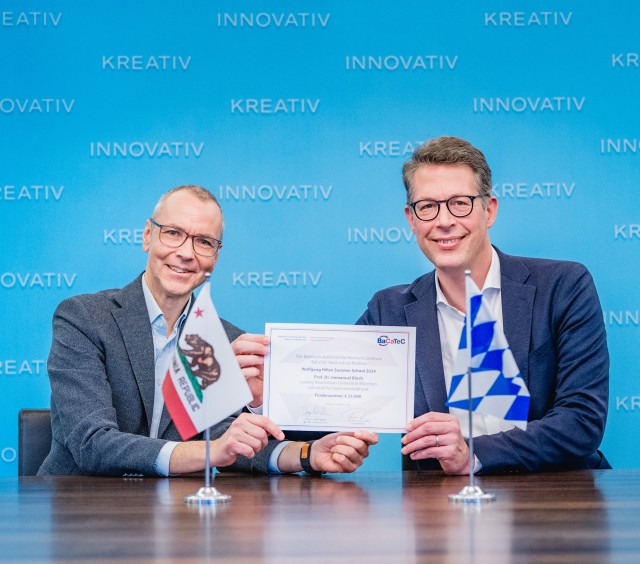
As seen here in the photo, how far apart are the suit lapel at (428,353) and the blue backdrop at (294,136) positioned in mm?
1599

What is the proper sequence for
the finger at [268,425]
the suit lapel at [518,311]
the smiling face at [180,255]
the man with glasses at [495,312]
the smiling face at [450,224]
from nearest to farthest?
1. the finger at [268,425]
2. the man with glasses at [495,312]
3. the suit lapel at [518,311]
4. the smiling face at [450,224]
5. the smiling face at [180,255]

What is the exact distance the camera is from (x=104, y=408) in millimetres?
2707

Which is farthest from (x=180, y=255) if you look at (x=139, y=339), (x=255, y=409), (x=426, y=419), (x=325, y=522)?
(x=325, y=522)

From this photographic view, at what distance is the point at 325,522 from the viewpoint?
170 centimetres

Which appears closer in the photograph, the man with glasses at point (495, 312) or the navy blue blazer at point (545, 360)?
the navy blue blazer at point (545, 360)

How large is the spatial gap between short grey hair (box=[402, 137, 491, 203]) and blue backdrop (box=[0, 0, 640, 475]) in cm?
163

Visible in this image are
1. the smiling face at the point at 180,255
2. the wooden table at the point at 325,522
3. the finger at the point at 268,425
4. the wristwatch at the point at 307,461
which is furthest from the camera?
the smiling face at the point at 180,255

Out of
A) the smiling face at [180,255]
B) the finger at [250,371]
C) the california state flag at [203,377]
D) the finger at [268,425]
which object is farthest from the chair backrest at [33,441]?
the california state flag at [203,377]

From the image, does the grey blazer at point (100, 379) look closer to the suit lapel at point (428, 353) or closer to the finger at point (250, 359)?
the finger at point (250, 359)

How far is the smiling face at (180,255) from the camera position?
3.12 m

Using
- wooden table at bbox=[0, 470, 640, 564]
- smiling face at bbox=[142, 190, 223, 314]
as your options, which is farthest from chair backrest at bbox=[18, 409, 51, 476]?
wooden table at bbox=[0, 470, 640, 564]

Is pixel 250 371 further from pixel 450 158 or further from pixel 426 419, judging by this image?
pixel 450 158

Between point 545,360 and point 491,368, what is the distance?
2.99ft

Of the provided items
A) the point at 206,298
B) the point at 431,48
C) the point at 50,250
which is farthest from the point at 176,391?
the point at 431,48
